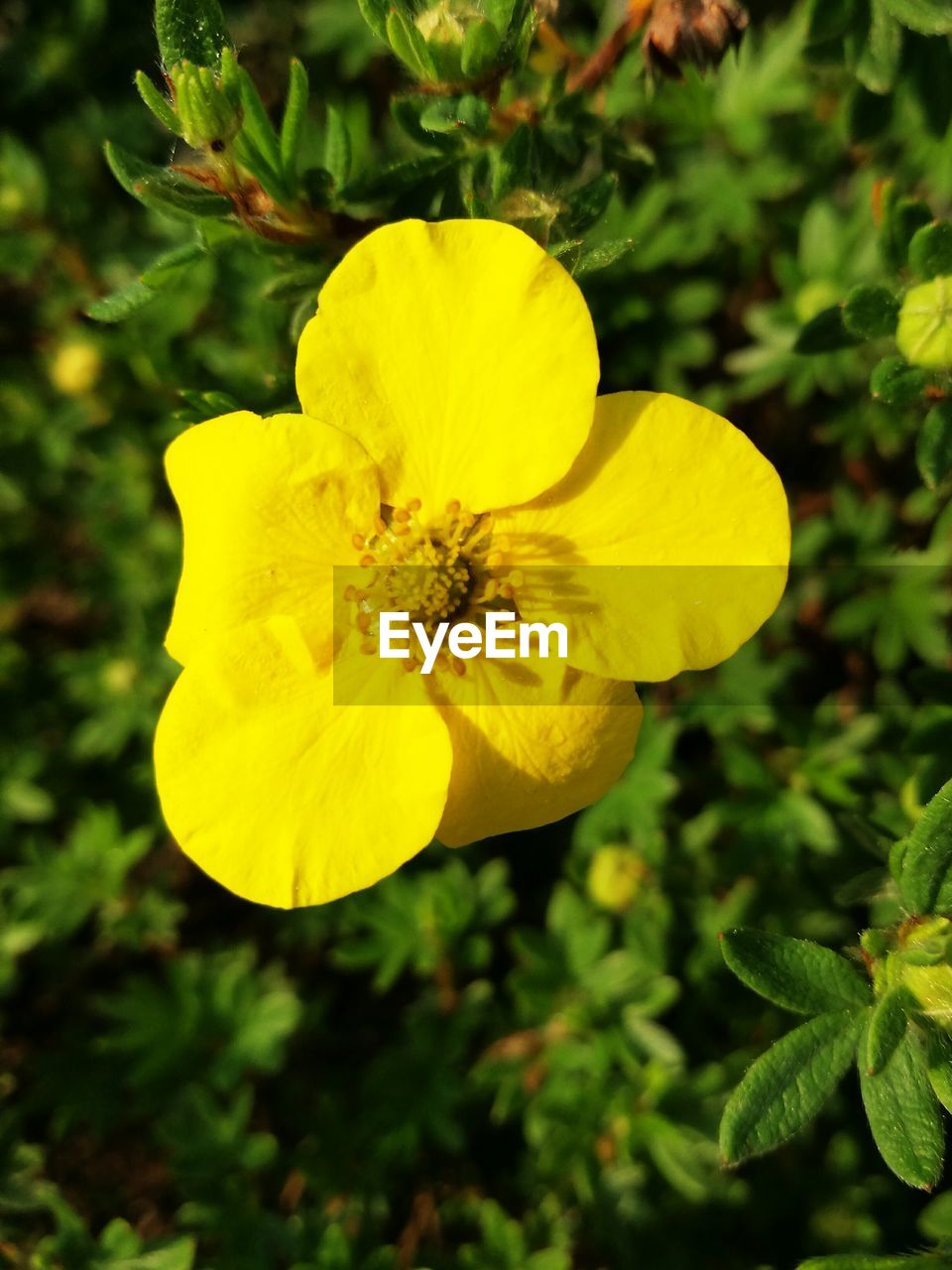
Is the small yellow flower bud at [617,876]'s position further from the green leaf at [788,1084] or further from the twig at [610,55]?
the twig at [610,55]

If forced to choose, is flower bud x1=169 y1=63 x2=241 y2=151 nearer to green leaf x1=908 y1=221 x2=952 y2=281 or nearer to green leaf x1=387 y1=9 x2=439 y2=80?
green leaf x1=387 y1=9 x2=439 y2=80

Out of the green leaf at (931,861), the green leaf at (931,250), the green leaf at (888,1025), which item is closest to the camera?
the green leaf at (888,1025)

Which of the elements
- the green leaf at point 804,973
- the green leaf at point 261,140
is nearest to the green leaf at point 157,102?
the green leaf at point 261,140

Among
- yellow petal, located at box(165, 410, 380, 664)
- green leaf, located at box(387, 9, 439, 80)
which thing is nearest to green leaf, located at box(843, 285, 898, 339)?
green leaf, located at box(387, 9, 439, 80)

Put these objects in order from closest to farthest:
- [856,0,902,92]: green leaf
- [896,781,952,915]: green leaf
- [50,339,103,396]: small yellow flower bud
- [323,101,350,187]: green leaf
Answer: [896,781,952,915]: green leaf
[323,101,350,187]: green leaf
[856,0,902,92]: green leaf
[50,339,103,396]: small yellow flower bud

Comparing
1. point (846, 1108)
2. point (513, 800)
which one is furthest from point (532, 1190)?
point (513, 800)

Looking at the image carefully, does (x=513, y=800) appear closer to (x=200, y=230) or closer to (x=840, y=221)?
(x=200, y=230)
